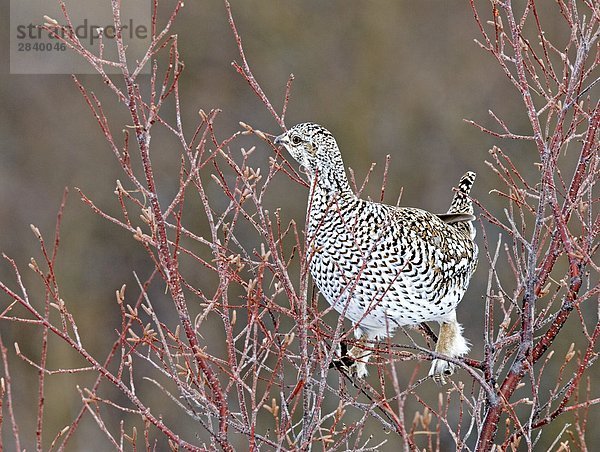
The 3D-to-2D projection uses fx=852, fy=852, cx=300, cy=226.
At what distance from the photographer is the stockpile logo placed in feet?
34.8

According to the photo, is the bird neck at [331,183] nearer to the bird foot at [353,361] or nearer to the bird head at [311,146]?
the bird head at [311,146]

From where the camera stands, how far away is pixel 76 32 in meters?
10.7

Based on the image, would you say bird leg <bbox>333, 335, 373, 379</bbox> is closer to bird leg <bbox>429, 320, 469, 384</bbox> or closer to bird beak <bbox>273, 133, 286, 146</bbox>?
bird leg <bbox>429, 320, 469, 384</bbox>

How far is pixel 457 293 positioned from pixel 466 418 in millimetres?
9095

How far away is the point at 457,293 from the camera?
424 cm

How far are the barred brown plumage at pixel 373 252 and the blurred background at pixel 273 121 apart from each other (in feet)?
27.8

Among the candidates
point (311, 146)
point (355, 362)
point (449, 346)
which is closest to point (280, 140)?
point (311, 146)

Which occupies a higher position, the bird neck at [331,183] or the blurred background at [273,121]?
the bird neck at [331,183]

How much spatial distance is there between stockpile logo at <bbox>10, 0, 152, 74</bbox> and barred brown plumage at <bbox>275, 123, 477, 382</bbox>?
6.43 metres

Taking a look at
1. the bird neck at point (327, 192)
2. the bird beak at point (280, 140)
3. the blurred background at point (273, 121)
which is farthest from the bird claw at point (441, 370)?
the blurred background at point (273, 121)

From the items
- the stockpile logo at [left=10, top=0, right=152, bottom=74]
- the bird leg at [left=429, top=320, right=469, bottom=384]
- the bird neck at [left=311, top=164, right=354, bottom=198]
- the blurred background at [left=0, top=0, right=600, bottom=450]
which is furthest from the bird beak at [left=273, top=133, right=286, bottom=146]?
the blurred background at [left=0, top=0, right=600, bottom=450]

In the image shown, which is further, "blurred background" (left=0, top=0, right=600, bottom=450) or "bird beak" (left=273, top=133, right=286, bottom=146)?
"blurred background" (left=0, top=0, right=600, bottom=450)

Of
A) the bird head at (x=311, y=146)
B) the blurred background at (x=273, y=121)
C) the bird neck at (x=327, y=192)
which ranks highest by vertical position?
the bird head at (x=311, y=146)

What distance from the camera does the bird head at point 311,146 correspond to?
3.85 metres
